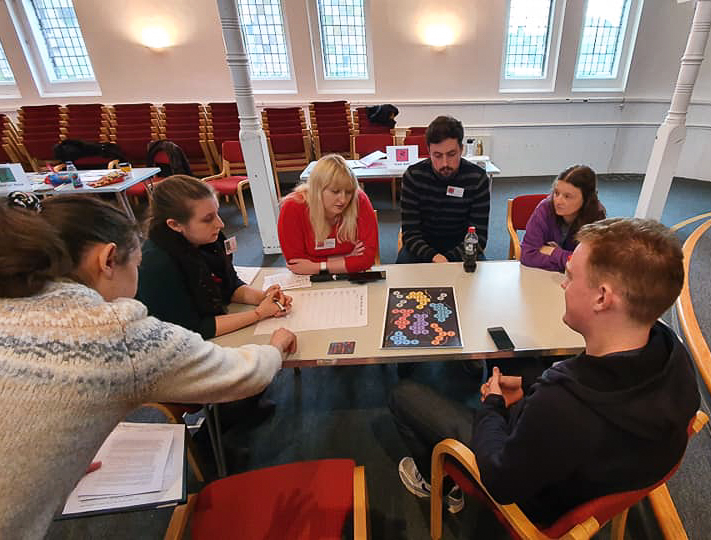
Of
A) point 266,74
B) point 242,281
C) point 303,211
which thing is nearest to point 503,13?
point 266,74

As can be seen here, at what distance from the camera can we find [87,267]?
2.61 feet

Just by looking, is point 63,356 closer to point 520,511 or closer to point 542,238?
point 520,511

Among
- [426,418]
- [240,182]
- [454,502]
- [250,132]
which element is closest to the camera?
[426,418]

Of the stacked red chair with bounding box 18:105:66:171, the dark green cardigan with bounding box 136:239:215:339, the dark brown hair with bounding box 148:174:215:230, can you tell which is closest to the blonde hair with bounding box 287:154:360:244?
the dark brown hair with bounding box 148:174:215:230

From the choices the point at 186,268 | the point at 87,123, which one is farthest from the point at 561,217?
the point at 87,123

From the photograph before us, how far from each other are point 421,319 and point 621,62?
685 centimetres

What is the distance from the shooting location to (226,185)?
4.38 meters

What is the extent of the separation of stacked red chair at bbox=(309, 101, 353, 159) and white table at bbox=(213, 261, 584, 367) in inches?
169

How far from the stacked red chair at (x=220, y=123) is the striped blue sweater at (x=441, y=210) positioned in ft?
14.4

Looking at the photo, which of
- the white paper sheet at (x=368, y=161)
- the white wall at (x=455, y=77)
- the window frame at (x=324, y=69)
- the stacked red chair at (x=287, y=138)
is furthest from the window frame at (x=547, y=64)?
the stacked red chair at (x=287, y=138)

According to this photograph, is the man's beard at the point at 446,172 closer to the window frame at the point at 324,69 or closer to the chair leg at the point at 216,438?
the chair leg at the point at 216,438

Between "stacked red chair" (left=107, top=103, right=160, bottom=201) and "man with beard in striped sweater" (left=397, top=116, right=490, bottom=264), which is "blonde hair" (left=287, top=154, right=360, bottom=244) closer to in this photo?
"man with beard in striped sweater" (left=397, top=116, right=490, bottom=264)

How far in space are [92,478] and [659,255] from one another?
4.94 feet

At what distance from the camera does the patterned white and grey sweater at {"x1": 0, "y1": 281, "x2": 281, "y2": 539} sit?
1.90 ft
